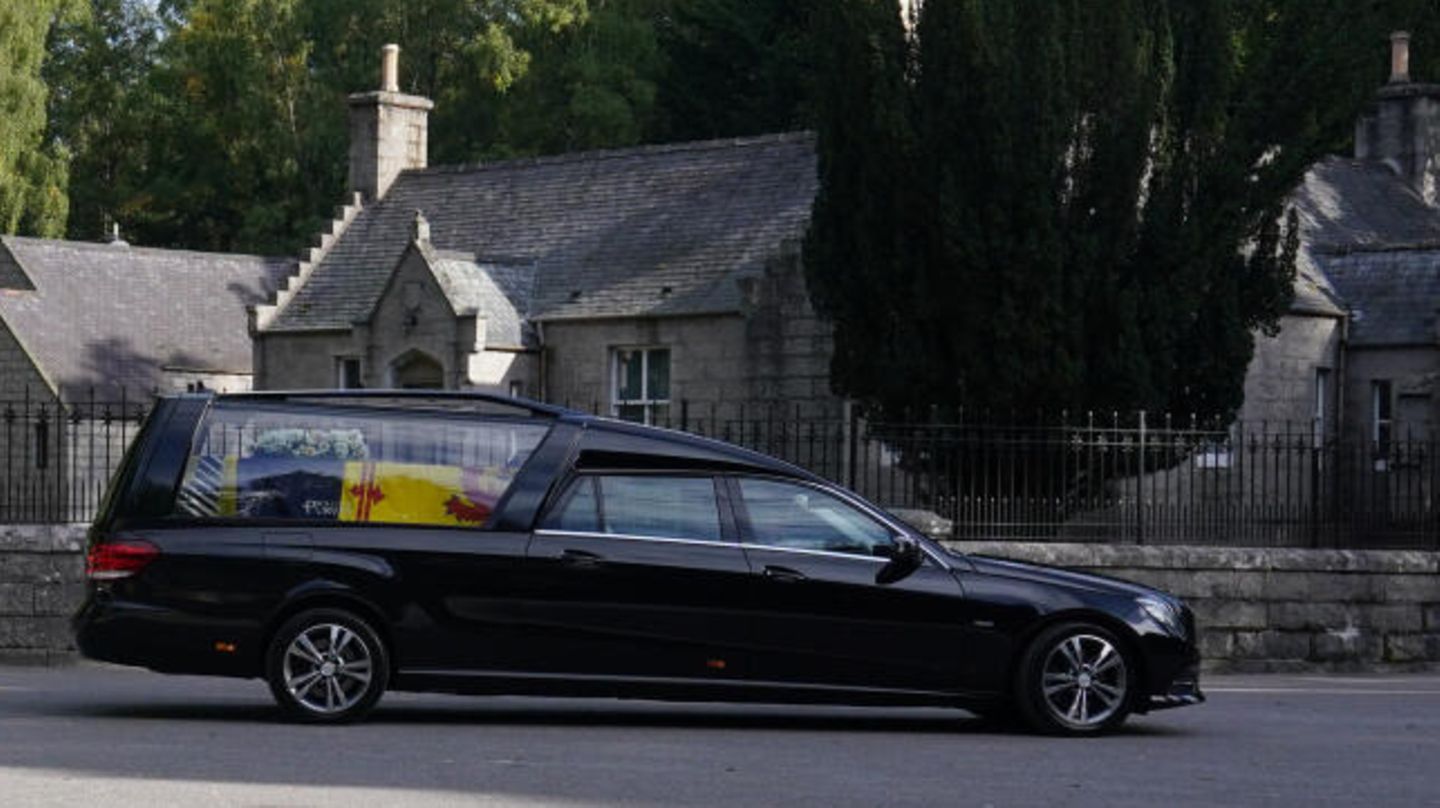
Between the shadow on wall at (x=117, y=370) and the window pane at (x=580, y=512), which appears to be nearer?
the window pane at (x=580, y=512)

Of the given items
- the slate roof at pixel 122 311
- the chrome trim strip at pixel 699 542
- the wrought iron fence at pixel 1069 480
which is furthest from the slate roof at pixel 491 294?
the chrome trim strip at pixel 699 542

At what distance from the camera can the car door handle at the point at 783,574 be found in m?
15.3

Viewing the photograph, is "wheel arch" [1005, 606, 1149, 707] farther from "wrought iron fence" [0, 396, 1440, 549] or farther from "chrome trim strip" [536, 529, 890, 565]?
"wrought iron fence" [0, 396, 1440, 549]

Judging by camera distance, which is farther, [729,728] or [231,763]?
[729,728]

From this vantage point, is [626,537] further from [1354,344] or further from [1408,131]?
[1408,131]

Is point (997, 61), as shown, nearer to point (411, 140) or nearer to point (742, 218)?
point (742, 218)

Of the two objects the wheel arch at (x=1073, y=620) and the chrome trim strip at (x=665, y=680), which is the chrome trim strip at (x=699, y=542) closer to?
the chrome trim strip at (x=665, y=680)

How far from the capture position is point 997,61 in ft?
93.4

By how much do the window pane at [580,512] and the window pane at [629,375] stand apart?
2540cm

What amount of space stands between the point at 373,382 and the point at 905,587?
Answer: 27.8 m

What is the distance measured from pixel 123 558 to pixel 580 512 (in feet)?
8.18

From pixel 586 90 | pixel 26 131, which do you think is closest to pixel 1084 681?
pixel 586 90

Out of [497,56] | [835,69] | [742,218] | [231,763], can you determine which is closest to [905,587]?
[231,763]

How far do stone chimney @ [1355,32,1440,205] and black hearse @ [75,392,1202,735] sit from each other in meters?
33.2
